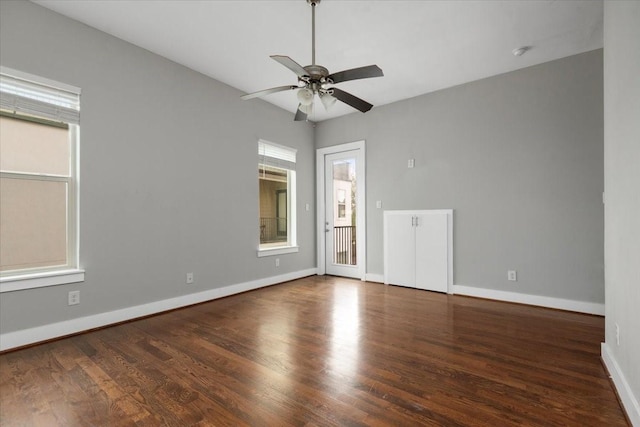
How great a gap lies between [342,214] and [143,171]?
3282 mm

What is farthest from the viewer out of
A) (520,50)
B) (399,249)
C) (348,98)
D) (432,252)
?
(399,249)

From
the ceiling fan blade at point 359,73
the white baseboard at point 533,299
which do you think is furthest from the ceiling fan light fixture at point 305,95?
the white baseboard at point 533,299

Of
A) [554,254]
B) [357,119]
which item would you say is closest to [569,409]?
[554,254]

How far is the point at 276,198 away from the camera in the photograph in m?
5.20

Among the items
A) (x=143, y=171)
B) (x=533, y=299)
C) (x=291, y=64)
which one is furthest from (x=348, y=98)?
(x=533, y=299)

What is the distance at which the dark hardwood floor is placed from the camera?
168 centimetres

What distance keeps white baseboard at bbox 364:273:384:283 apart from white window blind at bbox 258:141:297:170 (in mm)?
2242

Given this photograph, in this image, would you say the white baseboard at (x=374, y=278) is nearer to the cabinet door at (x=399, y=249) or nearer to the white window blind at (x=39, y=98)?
the cabinet door at (x=399, y=249)

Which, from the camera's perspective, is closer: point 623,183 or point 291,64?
point 623,183

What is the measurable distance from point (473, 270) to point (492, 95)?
2.31 metres

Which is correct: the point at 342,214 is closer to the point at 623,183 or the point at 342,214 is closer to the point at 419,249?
the point at 419,249

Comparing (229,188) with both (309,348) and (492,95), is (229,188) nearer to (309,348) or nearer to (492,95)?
(309,348)

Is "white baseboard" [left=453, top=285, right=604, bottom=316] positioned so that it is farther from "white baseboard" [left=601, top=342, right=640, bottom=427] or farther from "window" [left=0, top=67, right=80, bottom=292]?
"window" [left=0, top=67, right=80, bottom=292]

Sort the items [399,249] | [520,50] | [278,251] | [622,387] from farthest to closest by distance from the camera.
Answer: [278,251]
[399,249]
[520,50]
[622,387]
